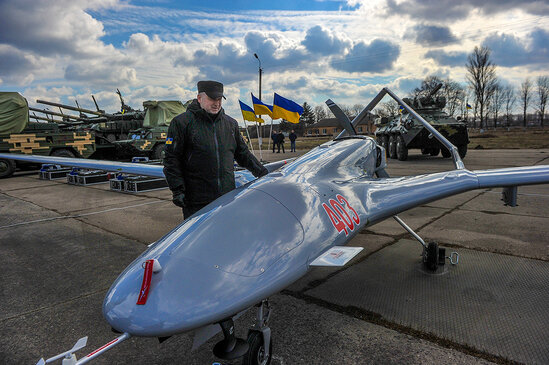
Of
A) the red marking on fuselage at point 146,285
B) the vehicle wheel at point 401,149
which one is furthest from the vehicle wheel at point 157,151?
the red marking on fuselage at point 146,285

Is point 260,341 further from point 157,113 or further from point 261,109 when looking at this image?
point 157,113

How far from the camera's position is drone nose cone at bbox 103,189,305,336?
1.60 m

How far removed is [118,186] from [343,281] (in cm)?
923

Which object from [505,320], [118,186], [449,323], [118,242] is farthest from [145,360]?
[118,186]

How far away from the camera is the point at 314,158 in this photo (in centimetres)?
346

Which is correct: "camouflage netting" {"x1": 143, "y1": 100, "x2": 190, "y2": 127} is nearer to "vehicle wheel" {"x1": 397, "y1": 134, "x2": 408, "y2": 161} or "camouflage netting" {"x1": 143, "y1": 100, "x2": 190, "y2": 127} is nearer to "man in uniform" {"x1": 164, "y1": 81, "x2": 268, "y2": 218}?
"vehicle wheel" {"x1": 397, "y1": 134, "x2": 408, "y2": 161}

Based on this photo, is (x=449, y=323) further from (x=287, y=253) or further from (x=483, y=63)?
(x=483, y=63)

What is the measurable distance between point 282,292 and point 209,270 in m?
2.02

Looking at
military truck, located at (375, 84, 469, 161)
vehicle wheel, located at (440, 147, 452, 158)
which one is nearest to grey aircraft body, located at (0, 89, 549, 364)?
military truck, located at (375, 84, 469, 161)

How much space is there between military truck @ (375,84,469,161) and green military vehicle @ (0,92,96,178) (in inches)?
591

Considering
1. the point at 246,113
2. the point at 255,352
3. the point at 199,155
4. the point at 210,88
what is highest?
the point at 246,113

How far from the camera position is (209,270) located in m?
1.77

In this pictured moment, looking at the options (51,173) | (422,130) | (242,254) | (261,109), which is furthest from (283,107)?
(242,254)

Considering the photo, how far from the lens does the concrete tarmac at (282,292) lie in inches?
100
